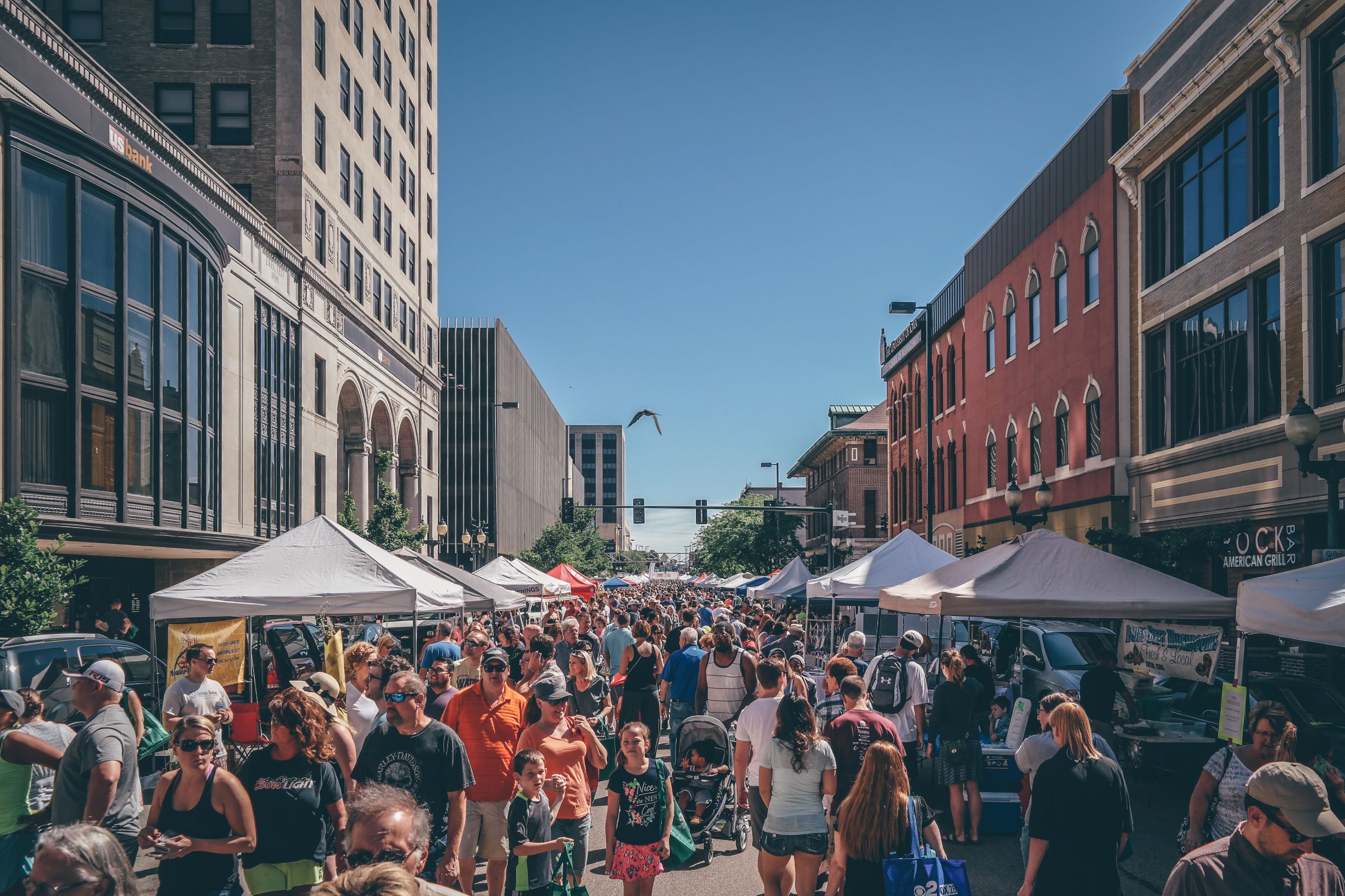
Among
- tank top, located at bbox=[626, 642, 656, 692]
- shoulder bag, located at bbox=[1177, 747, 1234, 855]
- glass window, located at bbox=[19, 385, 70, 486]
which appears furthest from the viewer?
glass window, located at bbox=[19, 385, 70, 486]

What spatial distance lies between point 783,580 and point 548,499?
94.8 m

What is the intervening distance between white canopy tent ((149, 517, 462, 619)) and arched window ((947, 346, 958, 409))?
90.8 ft

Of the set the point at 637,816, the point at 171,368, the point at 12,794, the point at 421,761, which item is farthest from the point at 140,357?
the point at 637,816

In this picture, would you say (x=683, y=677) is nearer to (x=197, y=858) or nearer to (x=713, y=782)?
(x=713, y=782)

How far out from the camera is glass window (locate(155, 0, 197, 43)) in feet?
110

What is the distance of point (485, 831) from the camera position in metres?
7.26

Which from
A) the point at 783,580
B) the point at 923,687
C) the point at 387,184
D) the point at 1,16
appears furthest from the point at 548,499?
the point at 923,687

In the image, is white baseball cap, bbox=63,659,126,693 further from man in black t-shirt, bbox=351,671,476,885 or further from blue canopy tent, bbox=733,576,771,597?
blue canopy tent, bbox=733,576,771,597

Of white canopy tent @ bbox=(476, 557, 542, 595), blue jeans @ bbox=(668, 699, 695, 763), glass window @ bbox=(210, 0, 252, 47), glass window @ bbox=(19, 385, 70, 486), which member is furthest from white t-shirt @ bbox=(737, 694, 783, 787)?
glass window @ bbox=(210, 0, 252, 47)

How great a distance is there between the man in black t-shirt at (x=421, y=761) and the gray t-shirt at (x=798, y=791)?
1.99 m

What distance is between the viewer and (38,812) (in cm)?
626

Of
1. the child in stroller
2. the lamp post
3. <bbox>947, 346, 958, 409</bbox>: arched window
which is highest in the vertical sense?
<bbox>947, 346, 958, 409</bbox>: arched window

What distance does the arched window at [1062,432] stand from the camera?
1036 inches

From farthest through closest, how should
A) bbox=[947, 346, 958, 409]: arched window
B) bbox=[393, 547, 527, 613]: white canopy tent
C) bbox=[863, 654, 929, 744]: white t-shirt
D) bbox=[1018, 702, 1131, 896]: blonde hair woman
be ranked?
bbox=[947, 346, 958, 409]: arched window
bbox=[393, 547, 527, 613]: white canopy tent
bbox=[863, 654, 929, 744]: white t-shirt
bbox=[1018, 702, 1131, 896]: blonde hair woman
